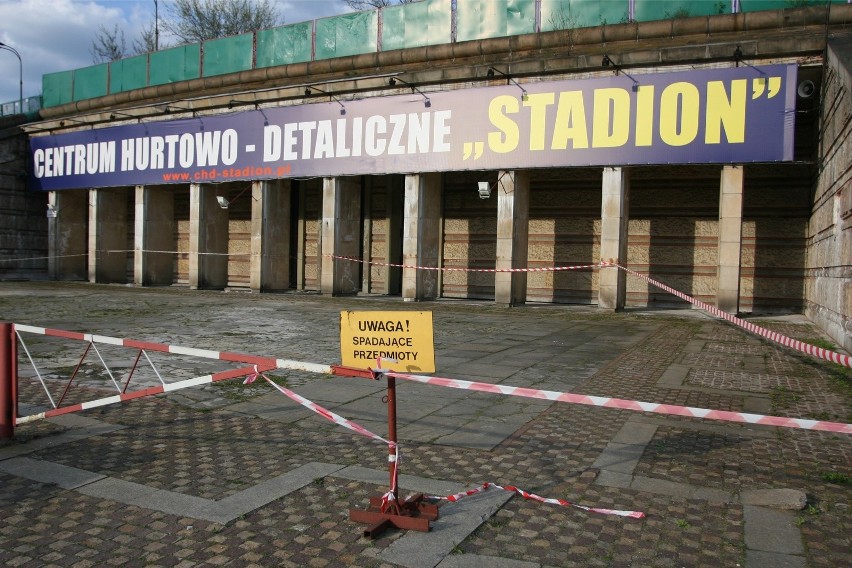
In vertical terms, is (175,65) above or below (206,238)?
above

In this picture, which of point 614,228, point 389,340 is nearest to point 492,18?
point 614,228

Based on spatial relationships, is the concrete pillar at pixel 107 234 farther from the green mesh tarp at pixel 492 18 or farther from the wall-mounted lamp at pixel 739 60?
the wall-mounted lamp at pixel 739 60

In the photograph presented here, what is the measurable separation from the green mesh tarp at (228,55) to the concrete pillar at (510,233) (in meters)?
10.3

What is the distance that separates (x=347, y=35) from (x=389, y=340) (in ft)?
60.3

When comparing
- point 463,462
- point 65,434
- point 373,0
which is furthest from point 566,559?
point 373,0

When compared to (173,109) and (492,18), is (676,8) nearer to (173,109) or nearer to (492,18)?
(492,18)

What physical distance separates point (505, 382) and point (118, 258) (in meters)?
23.5

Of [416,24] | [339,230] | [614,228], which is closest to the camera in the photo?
[614,228]

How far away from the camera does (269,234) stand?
2211 cm

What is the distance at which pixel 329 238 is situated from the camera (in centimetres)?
2073

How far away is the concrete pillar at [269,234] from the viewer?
2200 centimetres

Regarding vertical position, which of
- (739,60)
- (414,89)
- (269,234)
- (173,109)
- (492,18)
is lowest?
(269,234)

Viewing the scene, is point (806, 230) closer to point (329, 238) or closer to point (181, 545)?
point (329, 238)

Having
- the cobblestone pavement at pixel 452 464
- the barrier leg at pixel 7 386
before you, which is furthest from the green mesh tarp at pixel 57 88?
the barrier leg at pixel 7 386
